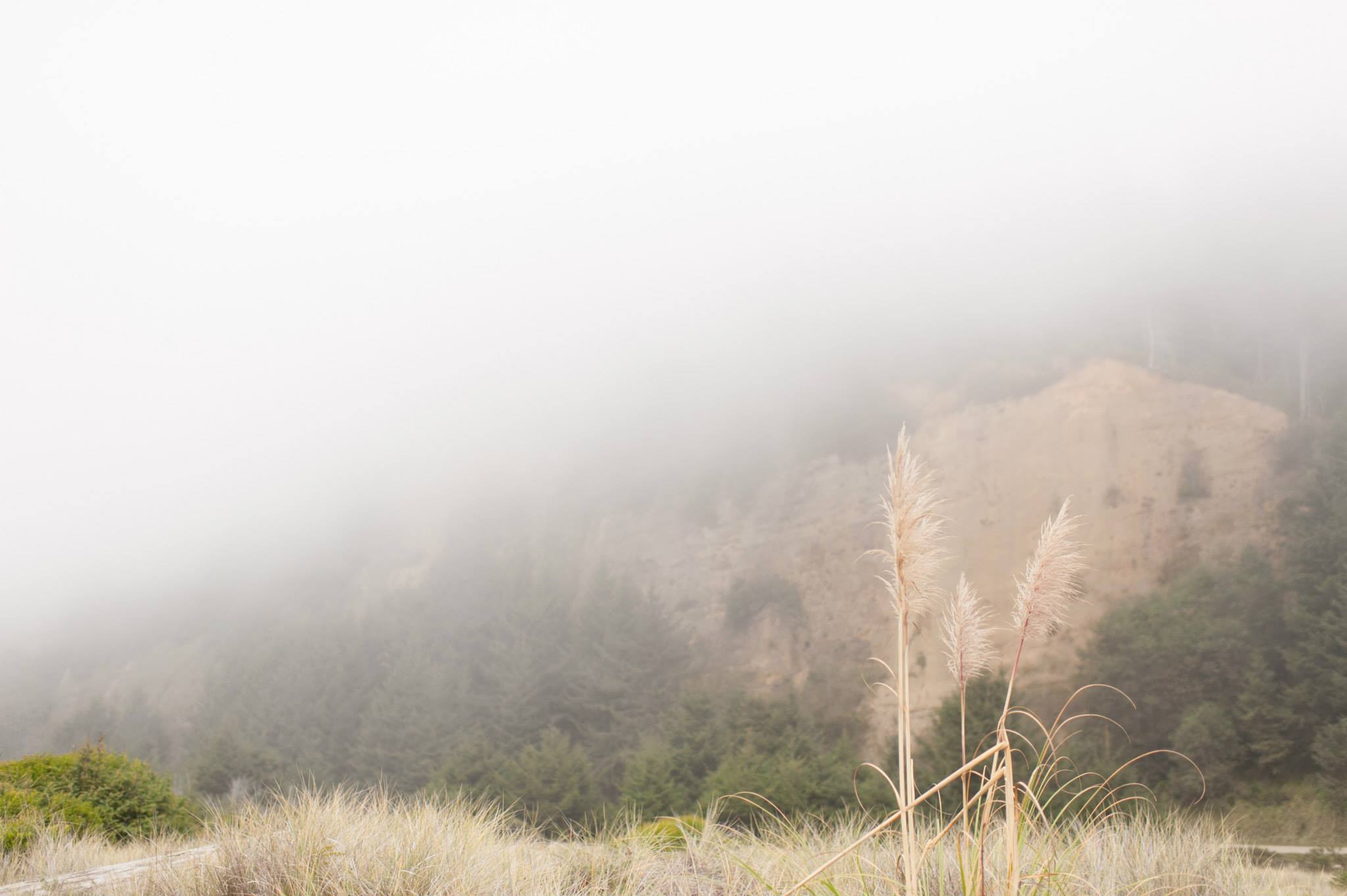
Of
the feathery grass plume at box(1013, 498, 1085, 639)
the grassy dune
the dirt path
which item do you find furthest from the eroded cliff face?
the feathery grass plume at box(1013, 498, 1085, 639)

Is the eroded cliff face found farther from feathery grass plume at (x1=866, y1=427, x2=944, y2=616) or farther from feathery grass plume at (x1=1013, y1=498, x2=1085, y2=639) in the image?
feathery grass plume at (x1=866, y1=427, x2=944, y2=616)

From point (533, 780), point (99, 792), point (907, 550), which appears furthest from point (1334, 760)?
point (99, 792)

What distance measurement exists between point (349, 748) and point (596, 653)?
39.0ft

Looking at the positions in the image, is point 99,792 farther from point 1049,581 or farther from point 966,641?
point 1049,581

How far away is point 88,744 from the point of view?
10789 mm

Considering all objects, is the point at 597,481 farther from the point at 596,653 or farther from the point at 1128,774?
the point at 1128,774

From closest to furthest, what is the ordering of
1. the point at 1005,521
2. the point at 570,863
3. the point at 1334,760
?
the point at 570,863 < the point at 1334,760 < the point at 1005,521

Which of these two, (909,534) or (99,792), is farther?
(99,792)

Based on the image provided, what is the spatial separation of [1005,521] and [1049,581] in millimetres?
37683

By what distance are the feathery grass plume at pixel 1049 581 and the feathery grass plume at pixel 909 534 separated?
0.39 metres

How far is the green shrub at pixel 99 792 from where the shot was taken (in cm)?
909

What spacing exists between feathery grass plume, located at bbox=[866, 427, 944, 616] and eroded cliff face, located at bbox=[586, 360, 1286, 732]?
1163 inches

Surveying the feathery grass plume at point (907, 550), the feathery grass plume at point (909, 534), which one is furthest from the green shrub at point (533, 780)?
the feathery grass plume at point (909, 534)

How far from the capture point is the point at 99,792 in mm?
10203
